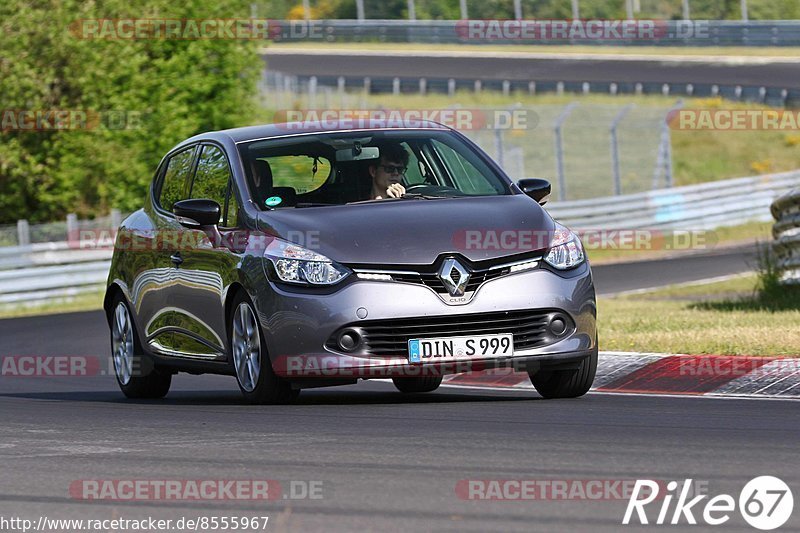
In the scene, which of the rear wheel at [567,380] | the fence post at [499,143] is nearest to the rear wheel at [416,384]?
the rear wheel at [567,380]

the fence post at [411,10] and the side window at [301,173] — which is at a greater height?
the side window at [301,173]

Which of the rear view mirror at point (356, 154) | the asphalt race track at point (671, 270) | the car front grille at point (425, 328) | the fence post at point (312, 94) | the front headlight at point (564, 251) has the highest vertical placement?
the rear view mirror at point (356, 154)

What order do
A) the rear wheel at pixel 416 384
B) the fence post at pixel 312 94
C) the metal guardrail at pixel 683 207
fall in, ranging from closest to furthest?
the rear wheel at pixel 416 384 < the metal guardrail at pixel 683 207 < the fence post at pixel 312 94

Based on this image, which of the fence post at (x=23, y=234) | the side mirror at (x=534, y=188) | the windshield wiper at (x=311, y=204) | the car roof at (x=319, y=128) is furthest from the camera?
the fence post at (x=23, y=234)

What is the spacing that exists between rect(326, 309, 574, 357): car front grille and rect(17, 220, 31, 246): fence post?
20092 millimetres

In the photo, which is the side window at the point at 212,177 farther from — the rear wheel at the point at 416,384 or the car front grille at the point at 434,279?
the rear wheel at the point at 416,384

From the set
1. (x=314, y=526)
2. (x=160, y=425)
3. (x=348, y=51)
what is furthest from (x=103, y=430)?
(x=348, y=51)

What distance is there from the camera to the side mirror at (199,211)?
10266 millimetres

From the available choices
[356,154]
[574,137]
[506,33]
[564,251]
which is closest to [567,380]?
[564,251]

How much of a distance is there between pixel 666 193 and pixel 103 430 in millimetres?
25919

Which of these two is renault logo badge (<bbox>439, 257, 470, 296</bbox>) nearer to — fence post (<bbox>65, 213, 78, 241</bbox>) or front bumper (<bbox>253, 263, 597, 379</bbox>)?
front bumper (<bbox>253, 263, 597, 379</bbox>)

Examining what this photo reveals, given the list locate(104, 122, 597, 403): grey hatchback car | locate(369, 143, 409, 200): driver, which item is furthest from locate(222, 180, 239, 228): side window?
locate(369, 143, 409, 200): driver

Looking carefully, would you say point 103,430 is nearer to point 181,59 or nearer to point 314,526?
point 314,526

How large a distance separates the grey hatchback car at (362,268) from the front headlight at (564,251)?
0.01 m
